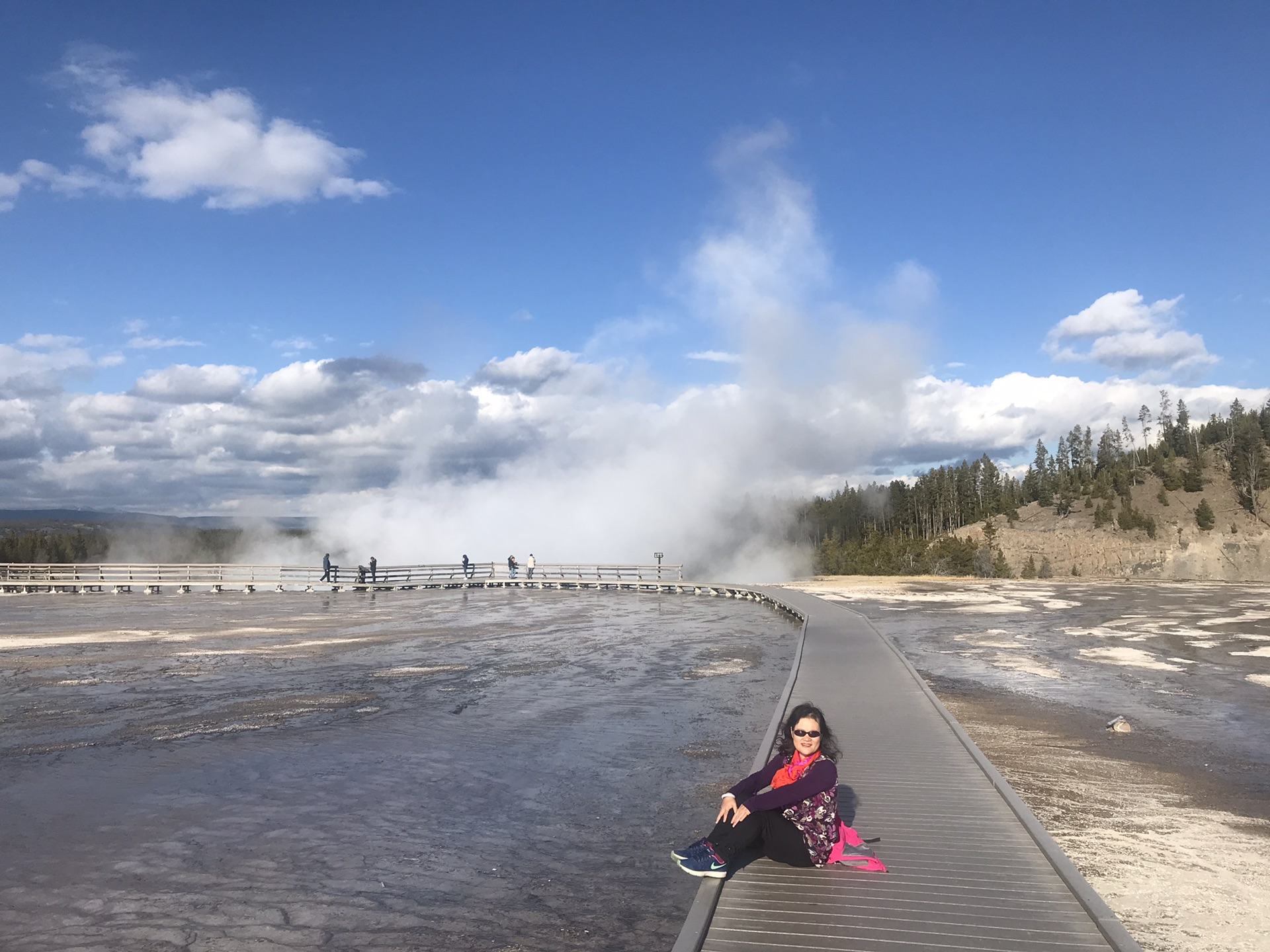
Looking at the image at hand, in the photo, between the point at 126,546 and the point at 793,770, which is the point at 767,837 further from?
the point at 126,546

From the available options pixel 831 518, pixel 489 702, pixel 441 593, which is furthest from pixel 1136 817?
pixel 831 518

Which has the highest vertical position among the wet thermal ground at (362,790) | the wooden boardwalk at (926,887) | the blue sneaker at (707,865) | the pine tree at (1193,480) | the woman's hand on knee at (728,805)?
the pine tree at (1193,480)

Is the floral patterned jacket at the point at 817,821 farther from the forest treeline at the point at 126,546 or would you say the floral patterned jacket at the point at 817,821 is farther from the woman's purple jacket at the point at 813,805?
the forest treeline at the point at 126,546

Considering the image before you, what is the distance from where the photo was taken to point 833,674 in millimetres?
14133

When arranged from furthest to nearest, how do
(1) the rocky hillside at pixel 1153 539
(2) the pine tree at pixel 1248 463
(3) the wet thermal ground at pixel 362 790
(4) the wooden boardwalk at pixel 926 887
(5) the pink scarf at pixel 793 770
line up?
1. (2) the pine tree at pixel 1248 463
2. (1) the rocky hillside at pixel 1153 539
3. (3) the wet thermal ground at pixel 362 790
4. (5) the pink scarf at pixel 793 770
5. (4) the wooden boardwalk at pixel 926 887

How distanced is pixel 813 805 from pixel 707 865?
837 mm

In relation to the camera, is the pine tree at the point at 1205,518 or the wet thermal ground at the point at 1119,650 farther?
the pine tree at the point at 1205,518

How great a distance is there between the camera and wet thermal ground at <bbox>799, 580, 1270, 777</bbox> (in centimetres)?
1347

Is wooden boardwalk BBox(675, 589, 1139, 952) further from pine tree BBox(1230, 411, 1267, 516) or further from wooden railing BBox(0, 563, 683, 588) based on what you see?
pine tree BBox(1230, 411, 1267, 516)

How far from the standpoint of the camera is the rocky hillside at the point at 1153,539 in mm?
66625

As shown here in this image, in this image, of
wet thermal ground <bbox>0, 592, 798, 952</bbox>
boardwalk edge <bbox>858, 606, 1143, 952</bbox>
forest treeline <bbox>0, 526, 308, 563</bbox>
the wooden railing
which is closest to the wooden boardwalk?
boardwalk edge <bbox>858, 606, 1143, 952</bbox>

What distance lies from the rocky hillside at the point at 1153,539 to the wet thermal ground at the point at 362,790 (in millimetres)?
55898

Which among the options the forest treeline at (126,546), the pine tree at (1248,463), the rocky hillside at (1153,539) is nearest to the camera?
the rocky hillside at (1153,539)

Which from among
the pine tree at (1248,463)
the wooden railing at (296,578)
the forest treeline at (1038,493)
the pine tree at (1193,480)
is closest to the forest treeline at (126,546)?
the wooden railing at (296,578)
